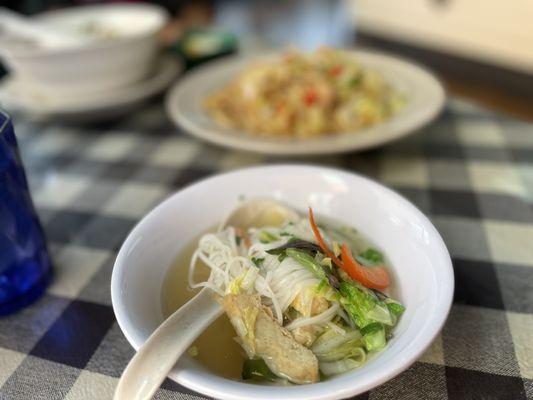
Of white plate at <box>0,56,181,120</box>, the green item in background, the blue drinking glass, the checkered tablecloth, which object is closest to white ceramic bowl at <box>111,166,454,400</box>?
the checkered tablecloth

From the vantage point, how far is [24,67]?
1521 millimetres

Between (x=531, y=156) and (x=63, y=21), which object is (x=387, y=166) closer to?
(x=531, y=156)

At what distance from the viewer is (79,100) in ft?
5.25

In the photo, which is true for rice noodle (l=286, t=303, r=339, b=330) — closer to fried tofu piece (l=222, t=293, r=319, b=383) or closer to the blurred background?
fried tofu piece (l=222, t=293, r=319, b=383)

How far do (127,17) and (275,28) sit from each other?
2.47m

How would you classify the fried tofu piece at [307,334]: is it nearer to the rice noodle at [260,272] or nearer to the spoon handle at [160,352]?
the rice noodle at [260,272]

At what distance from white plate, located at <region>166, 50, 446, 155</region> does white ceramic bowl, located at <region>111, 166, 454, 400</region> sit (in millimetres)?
291

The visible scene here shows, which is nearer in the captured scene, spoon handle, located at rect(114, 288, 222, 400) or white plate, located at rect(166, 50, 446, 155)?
spoon handle, located at rect(114, 288, 222, 400)

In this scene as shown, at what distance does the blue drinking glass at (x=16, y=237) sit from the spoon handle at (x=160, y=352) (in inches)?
15.0

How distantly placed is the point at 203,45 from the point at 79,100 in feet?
2.35

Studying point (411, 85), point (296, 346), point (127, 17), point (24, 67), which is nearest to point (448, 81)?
point (411, 85)

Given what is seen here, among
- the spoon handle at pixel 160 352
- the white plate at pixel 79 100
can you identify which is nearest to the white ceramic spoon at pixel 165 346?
the spoon handle at pixel 160 352

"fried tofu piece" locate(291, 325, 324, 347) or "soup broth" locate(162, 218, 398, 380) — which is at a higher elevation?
"fried tofu piece" locate(291, 325, 324, 347)

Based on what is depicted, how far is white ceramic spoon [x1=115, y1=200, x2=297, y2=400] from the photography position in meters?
0.57
